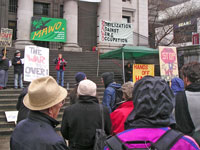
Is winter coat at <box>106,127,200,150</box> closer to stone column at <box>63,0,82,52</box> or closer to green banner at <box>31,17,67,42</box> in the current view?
green banner at <box>31,17,67,42</box>

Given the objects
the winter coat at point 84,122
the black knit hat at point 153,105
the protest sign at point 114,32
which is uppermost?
the protest sign at point 114,32

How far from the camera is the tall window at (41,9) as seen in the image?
79.8 ft

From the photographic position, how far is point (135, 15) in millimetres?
26766

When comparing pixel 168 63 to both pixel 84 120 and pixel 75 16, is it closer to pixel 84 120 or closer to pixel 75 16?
pixel 84 120

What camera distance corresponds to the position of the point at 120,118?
3035 mm

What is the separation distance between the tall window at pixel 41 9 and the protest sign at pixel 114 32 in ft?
45.6

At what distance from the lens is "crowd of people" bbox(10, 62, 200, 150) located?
4.88 feet

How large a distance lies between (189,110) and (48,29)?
17802mm

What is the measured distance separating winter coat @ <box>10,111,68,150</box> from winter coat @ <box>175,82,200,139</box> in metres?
1.70

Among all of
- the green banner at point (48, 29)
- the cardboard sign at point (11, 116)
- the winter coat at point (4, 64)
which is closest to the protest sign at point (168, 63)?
the cardboard sign at point (11, 116)

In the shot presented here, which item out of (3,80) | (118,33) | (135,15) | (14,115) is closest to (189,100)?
(14,115)

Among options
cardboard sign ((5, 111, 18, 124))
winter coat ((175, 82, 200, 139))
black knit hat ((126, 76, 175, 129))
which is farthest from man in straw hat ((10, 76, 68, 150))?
cardboard sign ((5, 111, 18, 124))

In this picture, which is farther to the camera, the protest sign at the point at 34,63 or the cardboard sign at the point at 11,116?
the protest sign at the point at 34,63

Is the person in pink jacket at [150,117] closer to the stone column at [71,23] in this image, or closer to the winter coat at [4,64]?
the winter coat at [4,64]
